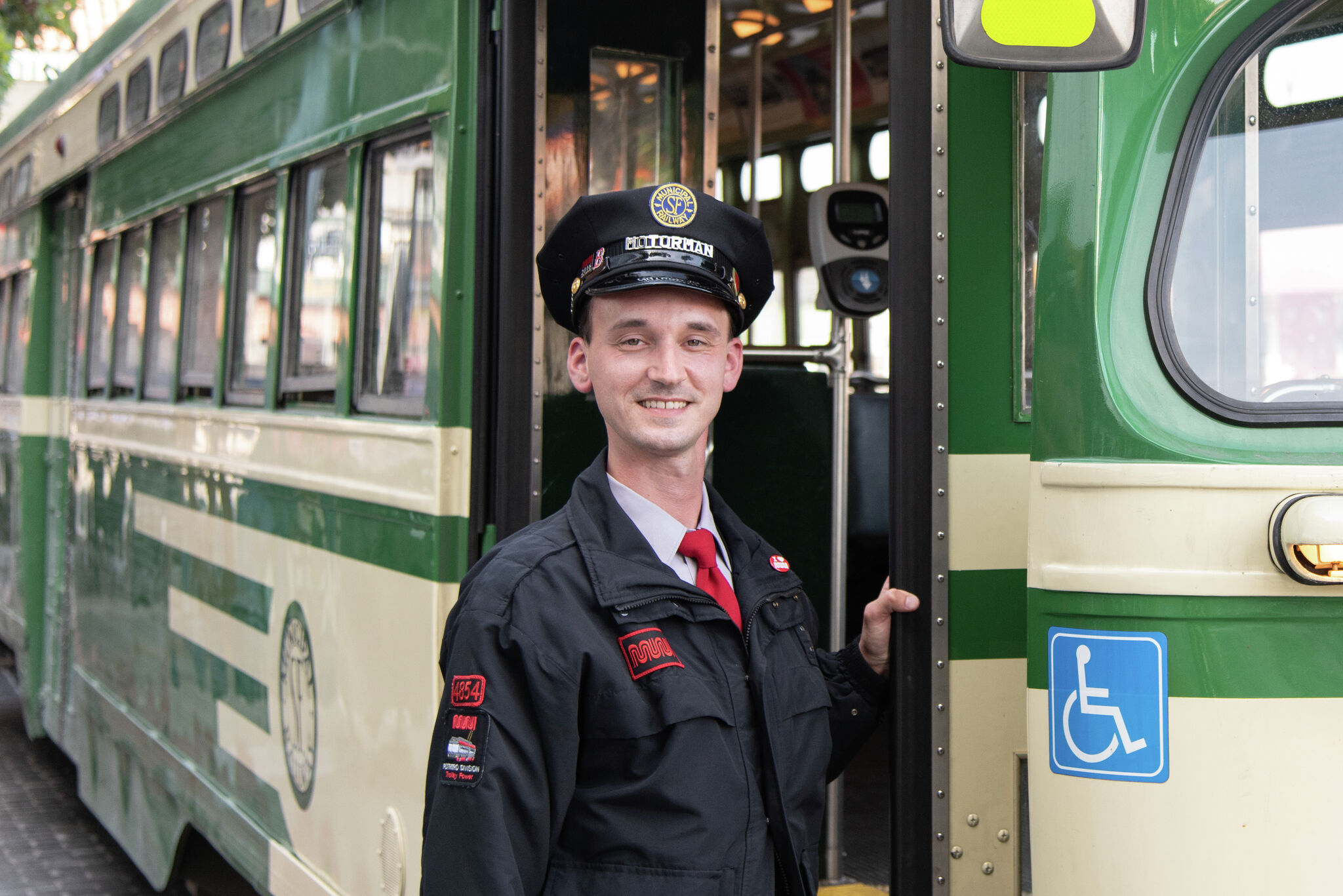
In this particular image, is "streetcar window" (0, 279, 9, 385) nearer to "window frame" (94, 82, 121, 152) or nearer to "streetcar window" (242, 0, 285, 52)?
"window frame" (94, 82, 121, 152)

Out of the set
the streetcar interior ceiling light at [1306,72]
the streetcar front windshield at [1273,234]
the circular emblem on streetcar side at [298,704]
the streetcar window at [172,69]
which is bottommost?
the circular emblem on streetcar side at [298,704]

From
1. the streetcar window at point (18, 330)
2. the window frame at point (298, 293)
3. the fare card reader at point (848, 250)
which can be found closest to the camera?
the window frame at point (298, 293)

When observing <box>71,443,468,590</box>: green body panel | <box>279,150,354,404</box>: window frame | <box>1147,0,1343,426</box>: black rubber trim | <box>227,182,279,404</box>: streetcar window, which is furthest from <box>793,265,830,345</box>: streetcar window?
<box>1147,0,1343,426</box>: black rubber trim

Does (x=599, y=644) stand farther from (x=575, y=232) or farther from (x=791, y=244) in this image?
(x=791, y=244)

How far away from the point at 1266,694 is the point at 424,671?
67.4 inches

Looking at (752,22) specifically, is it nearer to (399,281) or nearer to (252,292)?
(252,292)

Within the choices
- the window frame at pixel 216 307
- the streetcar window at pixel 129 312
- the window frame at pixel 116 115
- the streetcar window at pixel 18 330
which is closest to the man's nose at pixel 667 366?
the window frame at pixel 216 307

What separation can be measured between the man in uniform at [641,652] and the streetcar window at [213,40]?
2.63m

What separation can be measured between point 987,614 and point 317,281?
2.17m

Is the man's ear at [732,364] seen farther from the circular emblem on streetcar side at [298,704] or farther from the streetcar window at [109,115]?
the streetcar window at [109,115]

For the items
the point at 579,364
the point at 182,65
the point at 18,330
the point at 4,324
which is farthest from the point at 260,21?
the point at 4,324

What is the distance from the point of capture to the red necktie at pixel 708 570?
1.85 m

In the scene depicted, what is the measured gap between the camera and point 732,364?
2.00 meters

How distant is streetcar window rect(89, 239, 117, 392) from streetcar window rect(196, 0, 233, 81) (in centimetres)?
149
